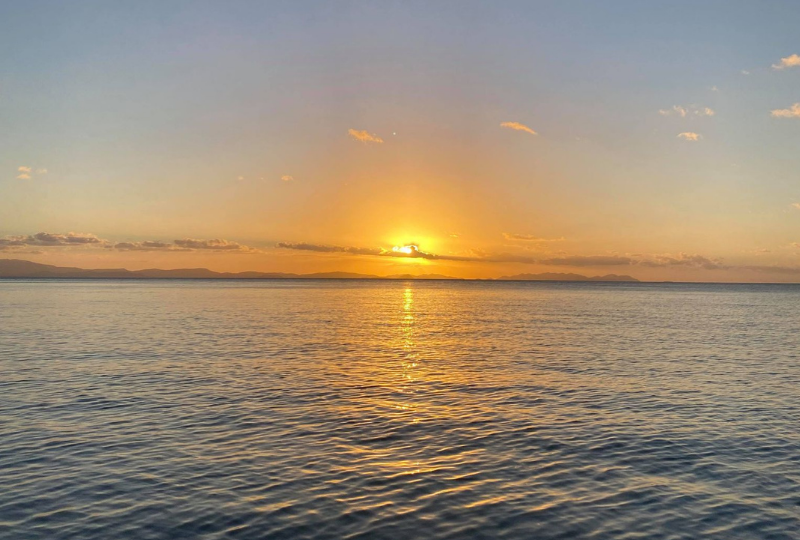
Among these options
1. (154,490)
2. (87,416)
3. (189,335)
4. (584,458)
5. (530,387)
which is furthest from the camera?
(189,335)

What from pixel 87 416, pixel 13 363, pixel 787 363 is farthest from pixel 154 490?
pixel 787 363

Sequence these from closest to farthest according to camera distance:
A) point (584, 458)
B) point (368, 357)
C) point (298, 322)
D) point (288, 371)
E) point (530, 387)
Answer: point (584, 458), point (530, 387), point (288, 371), point (368, 357), point (298, 322)

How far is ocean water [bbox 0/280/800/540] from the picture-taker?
16047 millimetres

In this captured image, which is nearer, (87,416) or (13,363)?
(87,416)

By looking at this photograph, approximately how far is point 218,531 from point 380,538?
160 inches

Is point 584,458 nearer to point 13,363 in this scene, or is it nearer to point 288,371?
point 288,371

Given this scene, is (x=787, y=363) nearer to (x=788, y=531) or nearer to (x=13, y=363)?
(x=788, y=531)

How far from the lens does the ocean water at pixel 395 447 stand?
16.0 m

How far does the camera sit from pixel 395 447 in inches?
891

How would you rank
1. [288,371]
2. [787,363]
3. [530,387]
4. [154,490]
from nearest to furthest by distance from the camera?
[154,490] < [530,387] < [288,371] < [787,363]

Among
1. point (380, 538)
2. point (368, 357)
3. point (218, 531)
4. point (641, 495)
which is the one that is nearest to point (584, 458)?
point (641, 495)

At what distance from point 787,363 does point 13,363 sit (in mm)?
57759

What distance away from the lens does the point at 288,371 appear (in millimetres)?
41219

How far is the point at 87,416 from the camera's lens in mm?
27297
